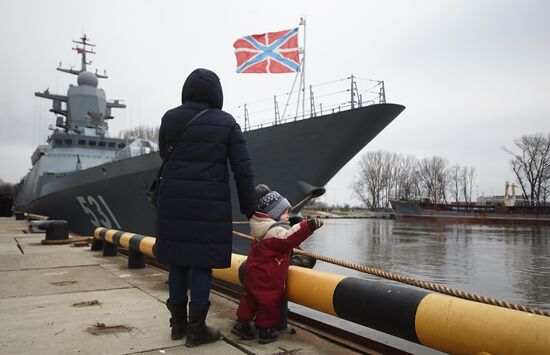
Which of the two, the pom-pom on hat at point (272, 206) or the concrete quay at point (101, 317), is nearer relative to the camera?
the concrete quay at point (101, 317)

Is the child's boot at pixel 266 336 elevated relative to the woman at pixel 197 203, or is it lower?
lower

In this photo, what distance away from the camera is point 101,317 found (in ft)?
10.2

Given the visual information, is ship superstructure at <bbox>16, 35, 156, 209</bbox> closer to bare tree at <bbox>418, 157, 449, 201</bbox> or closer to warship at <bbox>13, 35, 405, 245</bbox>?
warship at <bbox>13, 35, 405, 245</bbox>

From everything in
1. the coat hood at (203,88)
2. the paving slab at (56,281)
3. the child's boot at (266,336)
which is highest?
Answer: the coat hood at (203,88)

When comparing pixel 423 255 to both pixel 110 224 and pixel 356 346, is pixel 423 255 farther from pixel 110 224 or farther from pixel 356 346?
pixel 356 346

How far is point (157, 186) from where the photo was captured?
289 cm

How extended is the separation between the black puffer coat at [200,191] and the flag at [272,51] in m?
7.39

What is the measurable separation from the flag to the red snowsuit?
7.52 m

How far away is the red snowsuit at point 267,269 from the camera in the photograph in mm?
2646

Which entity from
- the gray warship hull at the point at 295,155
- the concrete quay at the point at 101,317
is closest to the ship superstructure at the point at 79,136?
the gray warship hull at the point at 295,155

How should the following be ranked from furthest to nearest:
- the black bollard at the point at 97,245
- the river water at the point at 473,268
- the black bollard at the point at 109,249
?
1. the river water at the point at 473,268
2. the black bollard at the point at 97,245
3. the black bollard at the point at 109,249

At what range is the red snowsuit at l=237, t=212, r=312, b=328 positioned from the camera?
2646mm

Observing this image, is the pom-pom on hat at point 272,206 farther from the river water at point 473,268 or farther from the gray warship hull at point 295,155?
the gray warship hull at point 295,155

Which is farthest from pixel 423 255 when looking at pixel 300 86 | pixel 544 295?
pixel 300 86
